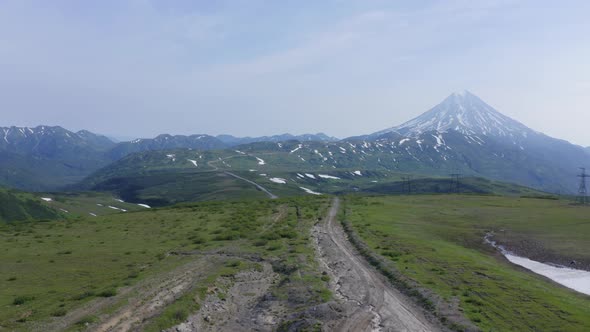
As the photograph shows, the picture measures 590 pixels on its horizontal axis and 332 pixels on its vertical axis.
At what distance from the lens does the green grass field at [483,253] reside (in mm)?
29969

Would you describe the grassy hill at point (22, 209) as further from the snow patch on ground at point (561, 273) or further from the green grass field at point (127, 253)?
the snow patch on ground at point (561, 273)

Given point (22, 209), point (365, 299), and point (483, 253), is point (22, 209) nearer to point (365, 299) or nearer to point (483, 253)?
point (483, 253)

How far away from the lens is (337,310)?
30.4m

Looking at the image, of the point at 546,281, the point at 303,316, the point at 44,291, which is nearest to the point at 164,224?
the point at 44,291

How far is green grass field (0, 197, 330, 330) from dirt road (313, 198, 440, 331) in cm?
212

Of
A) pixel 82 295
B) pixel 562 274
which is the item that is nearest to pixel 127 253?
pixel 82 295

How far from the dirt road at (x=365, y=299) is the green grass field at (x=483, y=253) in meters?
3.06

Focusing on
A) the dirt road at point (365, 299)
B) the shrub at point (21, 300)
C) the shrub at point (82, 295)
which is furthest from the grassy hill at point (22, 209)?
the dirt road at point (365, 299)

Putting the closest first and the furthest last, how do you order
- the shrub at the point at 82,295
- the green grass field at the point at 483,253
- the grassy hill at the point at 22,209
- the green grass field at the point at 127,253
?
the green grass field at the point at 483,253 → the shrub at the point at 82,295 → the green grass field at the point at 127,253 → the grassy hill at the point at 22,209

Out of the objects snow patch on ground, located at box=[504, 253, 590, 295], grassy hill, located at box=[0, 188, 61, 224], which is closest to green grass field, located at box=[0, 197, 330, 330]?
snow patch on ground, located at box=[504, 253, 590, 295]

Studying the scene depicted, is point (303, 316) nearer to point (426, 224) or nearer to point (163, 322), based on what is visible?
point (163, 322)

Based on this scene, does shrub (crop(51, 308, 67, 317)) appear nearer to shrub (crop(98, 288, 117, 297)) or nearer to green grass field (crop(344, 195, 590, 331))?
shrub (crop(98, 288, 117, 297))

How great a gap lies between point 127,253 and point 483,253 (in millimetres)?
46441

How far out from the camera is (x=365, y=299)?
1328 inches
